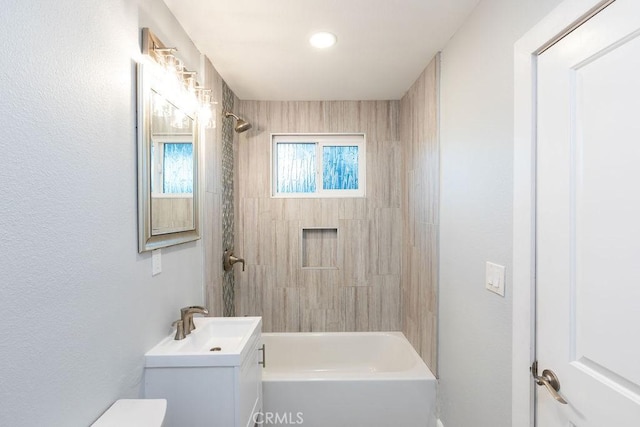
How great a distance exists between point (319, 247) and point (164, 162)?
5.91 feet

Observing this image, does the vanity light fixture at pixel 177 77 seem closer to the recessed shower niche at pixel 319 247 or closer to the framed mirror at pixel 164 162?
the framed mirror at pixel 164 162

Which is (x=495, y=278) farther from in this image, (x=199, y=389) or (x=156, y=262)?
(x=156, y=262)

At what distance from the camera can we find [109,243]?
3.67 feet

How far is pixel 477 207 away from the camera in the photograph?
1.57 m

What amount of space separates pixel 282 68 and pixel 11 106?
1.77m

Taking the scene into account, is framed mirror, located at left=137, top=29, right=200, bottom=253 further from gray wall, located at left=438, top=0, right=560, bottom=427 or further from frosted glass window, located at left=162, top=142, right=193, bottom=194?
gray wall, located at left=438, top=0, right=560, bottom=427

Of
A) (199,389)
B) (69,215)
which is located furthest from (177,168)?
(199,389)

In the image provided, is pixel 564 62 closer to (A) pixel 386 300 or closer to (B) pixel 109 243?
(B) pixel 109 243

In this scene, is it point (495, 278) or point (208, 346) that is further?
point (208, 346)

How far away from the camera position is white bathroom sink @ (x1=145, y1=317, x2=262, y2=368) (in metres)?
1.33

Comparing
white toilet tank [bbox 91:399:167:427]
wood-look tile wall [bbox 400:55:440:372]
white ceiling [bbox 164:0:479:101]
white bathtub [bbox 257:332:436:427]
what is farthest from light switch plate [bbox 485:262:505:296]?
white toilet tank [bbox 91:399:167:427]

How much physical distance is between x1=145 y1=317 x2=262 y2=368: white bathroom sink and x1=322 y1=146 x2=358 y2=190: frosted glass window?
164cm

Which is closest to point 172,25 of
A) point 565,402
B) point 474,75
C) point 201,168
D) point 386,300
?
point 201,168

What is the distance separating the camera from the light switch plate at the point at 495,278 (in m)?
1.33
